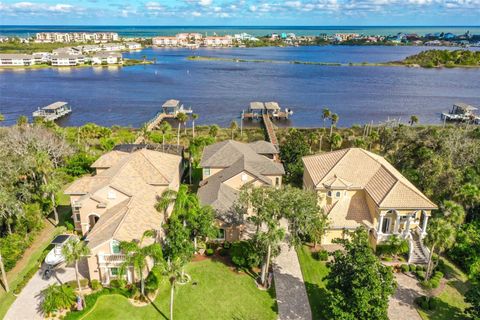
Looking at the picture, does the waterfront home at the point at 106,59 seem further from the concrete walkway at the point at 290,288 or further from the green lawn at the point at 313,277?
the green lawn at the point at 313,277

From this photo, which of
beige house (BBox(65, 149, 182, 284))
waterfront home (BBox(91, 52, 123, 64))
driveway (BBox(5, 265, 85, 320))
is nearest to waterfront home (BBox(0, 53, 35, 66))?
waterfront home (BBox(91, 52, 123, 64))

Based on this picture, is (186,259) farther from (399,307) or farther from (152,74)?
(152,74)

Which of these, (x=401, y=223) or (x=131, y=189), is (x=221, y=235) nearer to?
(x=131, y=189)

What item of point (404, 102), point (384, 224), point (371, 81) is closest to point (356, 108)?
point (404, 102)

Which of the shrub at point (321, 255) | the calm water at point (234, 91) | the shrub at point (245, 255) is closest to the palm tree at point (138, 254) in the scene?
the shrub at point (245, 255)

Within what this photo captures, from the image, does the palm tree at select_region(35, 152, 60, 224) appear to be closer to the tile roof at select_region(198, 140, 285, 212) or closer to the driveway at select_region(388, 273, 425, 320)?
the tile roof at select_region(198, 140, 285, 212)

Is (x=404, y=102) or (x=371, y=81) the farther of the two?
(x=371, y=81)

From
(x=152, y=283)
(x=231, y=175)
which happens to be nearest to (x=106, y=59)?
(x=231, y=175)
